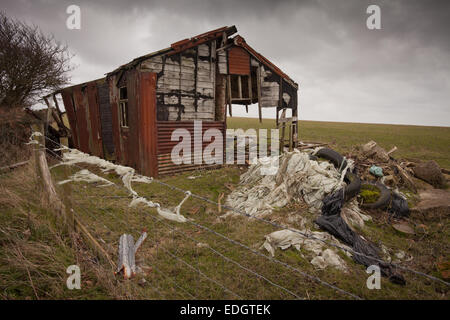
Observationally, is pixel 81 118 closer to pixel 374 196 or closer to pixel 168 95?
pixel 168 95

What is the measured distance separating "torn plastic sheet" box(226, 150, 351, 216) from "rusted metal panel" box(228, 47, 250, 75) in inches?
196

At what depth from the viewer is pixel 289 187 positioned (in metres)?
6.25

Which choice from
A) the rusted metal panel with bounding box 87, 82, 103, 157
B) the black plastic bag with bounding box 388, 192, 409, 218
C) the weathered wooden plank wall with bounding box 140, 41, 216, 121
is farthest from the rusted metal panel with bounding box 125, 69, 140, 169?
the black plastic bag with bounding box 388, 192, 409, 218

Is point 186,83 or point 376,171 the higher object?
point 186,83

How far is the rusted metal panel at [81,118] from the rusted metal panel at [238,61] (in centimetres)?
780

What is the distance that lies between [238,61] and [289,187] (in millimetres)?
6425

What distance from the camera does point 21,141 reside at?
9.62 meters

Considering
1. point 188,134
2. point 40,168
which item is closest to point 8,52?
point 188,134

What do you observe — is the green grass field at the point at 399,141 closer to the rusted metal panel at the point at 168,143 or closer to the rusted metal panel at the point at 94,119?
the rusted metal panel at the point at 168,143

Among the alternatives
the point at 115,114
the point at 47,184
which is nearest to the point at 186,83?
the point at 115,114

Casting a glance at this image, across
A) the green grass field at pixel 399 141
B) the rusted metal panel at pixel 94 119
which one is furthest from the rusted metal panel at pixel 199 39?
the green grass field at pixel 399 141

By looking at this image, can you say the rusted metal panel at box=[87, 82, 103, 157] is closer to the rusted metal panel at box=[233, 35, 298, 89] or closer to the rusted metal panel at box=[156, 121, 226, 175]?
the rusted metal panel at box=[156, 121, 226, 175]

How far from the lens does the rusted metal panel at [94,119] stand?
1088 centimetres
